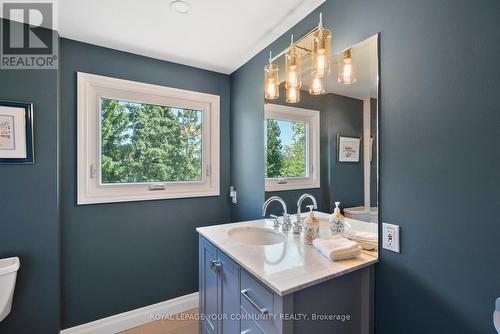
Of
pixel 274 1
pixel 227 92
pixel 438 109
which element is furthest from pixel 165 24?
pixel 438 109

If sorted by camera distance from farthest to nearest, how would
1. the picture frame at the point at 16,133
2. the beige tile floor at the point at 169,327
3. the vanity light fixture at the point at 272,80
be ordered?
1. the beige tile floor at the point at 169,327
2. the vanity light fixture at the point at 272,80
3. the picture frame at the point at 16,133

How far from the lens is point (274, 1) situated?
4.79 ft

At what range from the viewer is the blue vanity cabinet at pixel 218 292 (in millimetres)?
1244

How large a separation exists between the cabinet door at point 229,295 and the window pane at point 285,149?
0.80 m

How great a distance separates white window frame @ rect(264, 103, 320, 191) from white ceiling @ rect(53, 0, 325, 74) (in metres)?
0.57

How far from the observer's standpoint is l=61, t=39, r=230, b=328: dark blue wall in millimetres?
1851

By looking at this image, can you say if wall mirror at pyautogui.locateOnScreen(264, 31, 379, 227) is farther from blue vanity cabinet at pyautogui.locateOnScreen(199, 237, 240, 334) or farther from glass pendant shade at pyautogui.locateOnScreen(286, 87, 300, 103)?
blue vanity cabinet at pyautogui.locateOnScreen(199, 237, 240, 334)

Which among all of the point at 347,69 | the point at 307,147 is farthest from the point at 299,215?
the point at 347,69

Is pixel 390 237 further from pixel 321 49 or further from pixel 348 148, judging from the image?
pixel 321 49

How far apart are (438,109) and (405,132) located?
0.15 meters

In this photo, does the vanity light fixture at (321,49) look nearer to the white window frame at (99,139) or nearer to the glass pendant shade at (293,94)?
the glass pendant shade at (293,94)

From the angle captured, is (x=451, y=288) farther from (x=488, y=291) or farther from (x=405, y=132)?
(x=405, y=132)

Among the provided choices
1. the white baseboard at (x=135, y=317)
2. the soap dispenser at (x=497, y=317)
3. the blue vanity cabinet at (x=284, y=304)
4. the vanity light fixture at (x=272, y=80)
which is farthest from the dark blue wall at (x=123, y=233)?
the soap dispenser at (x=497, y=317)

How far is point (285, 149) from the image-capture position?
187 cm
